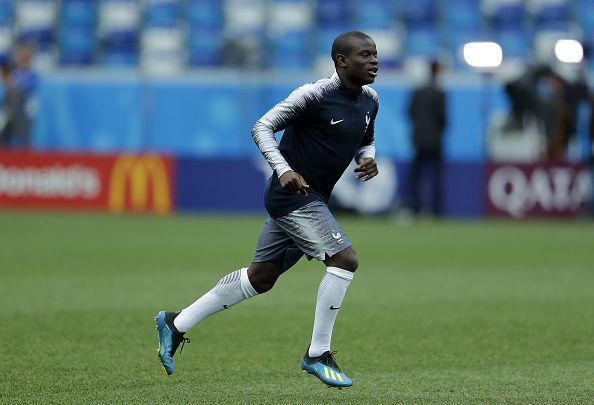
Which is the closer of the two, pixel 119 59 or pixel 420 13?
pixel 119 59

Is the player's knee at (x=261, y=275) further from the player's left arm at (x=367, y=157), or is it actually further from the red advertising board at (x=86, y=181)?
the red advertising board at (x=86, y=181)

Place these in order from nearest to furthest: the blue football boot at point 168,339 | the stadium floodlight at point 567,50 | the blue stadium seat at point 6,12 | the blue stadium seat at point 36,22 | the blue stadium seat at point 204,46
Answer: the blue football boot at point 168,339 < the stadium floodlight at point 567,50 < the blue stadium seat at point 204,46 < the blue stadium seat at point 6,12 < the blue stadium seat at point 36,22

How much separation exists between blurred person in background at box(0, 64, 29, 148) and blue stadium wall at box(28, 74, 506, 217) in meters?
0.27

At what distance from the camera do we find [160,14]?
Result: 25641 millimetres

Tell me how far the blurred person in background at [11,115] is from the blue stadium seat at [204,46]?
4.35m

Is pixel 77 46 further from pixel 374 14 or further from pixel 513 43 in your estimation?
pixel 513 43

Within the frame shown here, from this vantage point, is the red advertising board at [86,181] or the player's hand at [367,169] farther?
the red advertising board at [86,181]

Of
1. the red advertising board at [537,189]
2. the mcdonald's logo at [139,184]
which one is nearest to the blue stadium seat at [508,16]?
the red advertising board at [537,189]

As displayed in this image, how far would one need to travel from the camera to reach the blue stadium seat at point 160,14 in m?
25.5

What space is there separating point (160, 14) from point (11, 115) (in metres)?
5.14

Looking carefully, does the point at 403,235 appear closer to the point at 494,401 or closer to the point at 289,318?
the point at 289,318

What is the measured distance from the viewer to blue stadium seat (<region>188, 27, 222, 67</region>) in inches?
981

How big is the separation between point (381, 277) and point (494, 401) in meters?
6.45

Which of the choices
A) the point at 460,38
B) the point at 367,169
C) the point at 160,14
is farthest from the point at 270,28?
the point at 367,169
